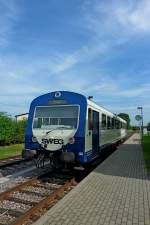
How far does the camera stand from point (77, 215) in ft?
23.3

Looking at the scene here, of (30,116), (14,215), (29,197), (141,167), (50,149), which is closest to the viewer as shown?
(14,215)

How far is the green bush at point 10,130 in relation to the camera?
106ft

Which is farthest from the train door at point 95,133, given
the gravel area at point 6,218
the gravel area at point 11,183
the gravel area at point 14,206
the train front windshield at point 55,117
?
the gravel area at point 6,218

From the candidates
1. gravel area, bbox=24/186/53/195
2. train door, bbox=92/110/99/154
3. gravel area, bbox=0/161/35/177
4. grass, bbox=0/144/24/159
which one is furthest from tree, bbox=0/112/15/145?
gravel area, bbox=24/186/53/195

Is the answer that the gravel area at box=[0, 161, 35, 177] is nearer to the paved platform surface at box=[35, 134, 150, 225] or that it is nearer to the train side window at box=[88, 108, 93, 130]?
the train side window at box=[88, 108, 93, 130]

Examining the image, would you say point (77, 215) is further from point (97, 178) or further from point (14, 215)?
point (97, 178)

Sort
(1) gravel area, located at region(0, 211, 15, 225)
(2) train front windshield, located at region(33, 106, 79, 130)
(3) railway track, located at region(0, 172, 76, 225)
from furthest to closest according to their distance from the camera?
(2) train front windshield, located at region(33, 106, 79, 130) < (3) railway track, located at region(0, 172, 76, 225) < (1) gravel area, located at region(0, 211, 15, 225)

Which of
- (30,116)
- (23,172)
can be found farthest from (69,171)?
(30,116)

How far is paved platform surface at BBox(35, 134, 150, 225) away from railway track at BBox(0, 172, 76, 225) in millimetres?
577

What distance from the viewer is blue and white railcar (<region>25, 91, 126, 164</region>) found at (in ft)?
41.1

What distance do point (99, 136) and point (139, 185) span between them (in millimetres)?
5577

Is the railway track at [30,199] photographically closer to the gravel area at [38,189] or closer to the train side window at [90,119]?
the gravel area at [38,189]

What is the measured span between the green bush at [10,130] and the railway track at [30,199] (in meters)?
A: 19.3

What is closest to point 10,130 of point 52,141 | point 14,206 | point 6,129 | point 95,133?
point 6,129
